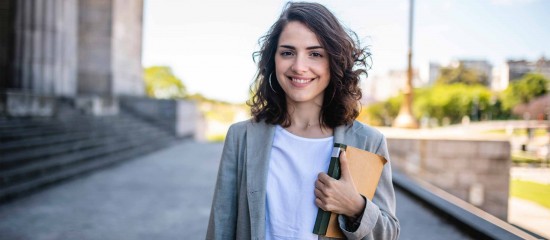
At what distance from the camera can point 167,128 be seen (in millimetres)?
17047

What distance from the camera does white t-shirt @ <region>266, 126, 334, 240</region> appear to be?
1596mm

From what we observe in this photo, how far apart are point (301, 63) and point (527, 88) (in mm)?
11225

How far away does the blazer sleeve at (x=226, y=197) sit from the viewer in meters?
1.69

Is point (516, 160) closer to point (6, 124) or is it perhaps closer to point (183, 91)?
point (6, 124)

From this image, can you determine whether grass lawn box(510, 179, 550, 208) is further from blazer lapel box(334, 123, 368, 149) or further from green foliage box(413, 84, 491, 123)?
green foliage box(413, 84, 491, 123)

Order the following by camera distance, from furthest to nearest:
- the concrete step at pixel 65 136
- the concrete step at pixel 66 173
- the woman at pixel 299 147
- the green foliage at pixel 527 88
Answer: the green foliage at pixel 527 88 < the concrete step at pixel 65 136 < the concrete step at pixel 66 173 < the woman at pixel 299 147

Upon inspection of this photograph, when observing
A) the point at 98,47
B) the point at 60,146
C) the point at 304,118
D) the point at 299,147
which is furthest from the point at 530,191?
the point at 98,47

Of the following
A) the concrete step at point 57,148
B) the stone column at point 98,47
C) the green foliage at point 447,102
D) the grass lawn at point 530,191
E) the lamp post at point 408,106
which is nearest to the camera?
the concrete step at point 57,148

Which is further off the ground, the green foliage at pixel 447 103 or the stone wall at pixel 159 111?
the green foliage at pixel 447 103

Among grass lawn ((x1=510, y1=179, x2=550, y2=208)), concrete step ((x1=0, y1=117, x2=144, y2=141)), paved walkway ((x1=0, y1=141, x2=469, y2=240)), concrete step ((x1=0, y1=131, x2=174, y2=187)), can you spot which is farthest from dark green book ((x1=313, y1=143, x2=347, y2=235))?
grass lawn ((x1=510, y1=179, x2=550, y2=208))

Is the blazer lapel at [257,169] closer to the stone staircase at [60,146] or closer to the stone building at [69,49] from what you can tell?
the stone staircase at [60,146]

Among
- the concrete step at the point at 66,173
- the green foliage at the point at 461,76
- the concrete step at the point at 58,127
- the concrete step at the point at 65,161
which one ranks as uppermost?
the green foliage at the point at 461,76

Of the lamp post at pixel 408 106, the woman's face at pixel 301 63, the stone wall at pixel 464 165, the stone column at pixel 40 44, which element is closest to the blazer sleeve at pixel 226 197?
the woman's face at pixel 301 63

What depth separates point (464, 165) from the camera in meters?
11.4
